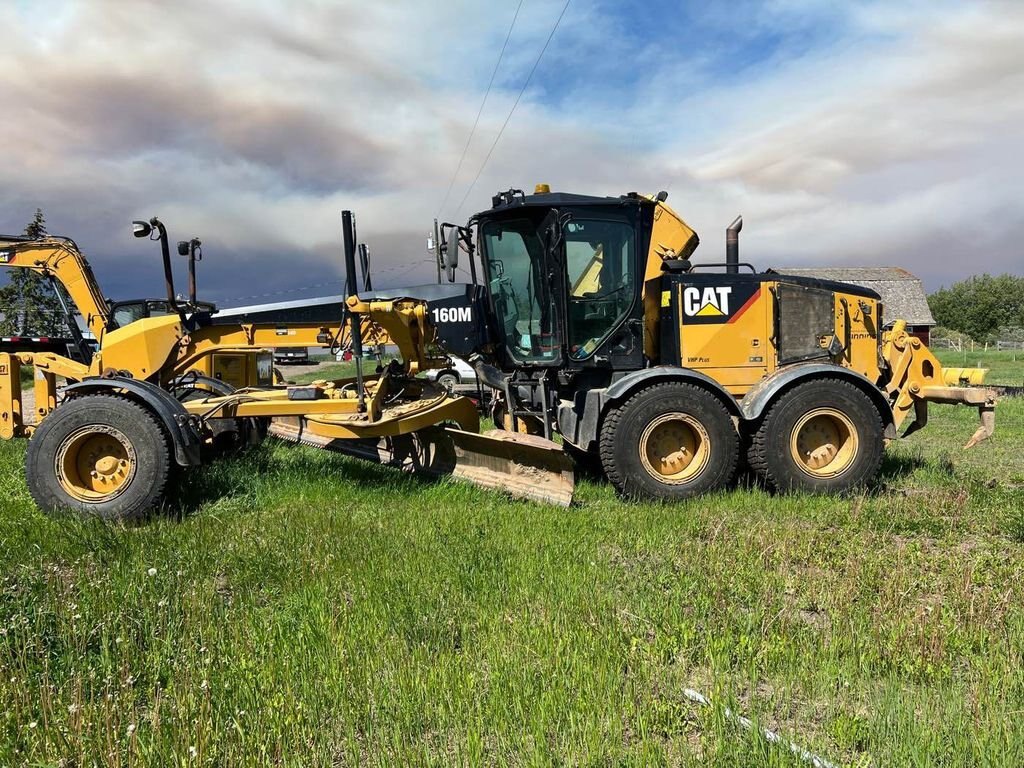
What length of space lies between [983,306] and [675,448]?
8776cm

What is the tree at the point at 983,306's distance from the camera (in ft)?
246

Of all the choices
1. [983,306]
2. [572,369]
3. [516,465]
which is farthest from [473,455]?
[983,306]

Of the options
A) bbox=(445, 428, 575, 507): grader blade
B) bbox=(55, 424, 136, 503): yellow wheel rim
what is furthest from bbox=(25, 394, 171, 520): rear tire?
bbox=(445, 428, 575, 507): grader blade

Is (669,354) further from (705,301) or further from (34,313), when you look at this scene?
(34,313)

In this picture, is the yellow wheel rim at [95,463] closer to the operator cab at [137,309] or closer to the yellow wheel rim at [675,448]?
Answer: the yellow wheel rim at [675,448]

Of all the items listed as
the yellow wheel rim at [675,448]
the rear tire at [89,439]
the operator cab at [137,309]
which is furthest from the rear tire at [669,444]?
the operator cab at [137,309]

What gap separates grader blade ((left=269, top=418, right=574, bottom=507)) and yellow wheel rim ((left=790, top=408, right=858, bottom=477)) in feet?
7.42

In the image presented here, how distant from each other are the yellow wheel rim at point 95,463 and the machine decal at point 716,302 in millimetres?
5001

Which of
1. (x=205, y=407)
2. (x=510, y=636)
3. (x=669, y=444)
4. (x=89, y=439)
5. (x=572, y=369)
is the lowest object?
(x=510, y=636)

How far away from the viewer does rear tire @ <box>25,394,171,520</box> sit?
Answer: 5309 mm

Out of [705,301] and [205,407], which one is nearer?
[205,407]

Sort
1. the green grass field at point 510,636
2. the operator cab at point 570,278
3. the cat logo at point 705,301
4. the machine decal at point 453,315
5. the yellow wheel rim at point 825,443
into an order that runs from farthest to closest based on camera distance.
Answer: the machine decal at point 453,315 → the cat logo at point 705,301 → the operator cab at point 570,278 → the yellow wheel rim at point 825,443 → the green grass field at point 510,636

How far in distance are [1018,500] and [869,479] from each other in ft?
3.64

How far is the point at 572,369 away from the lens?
6.57 meters
